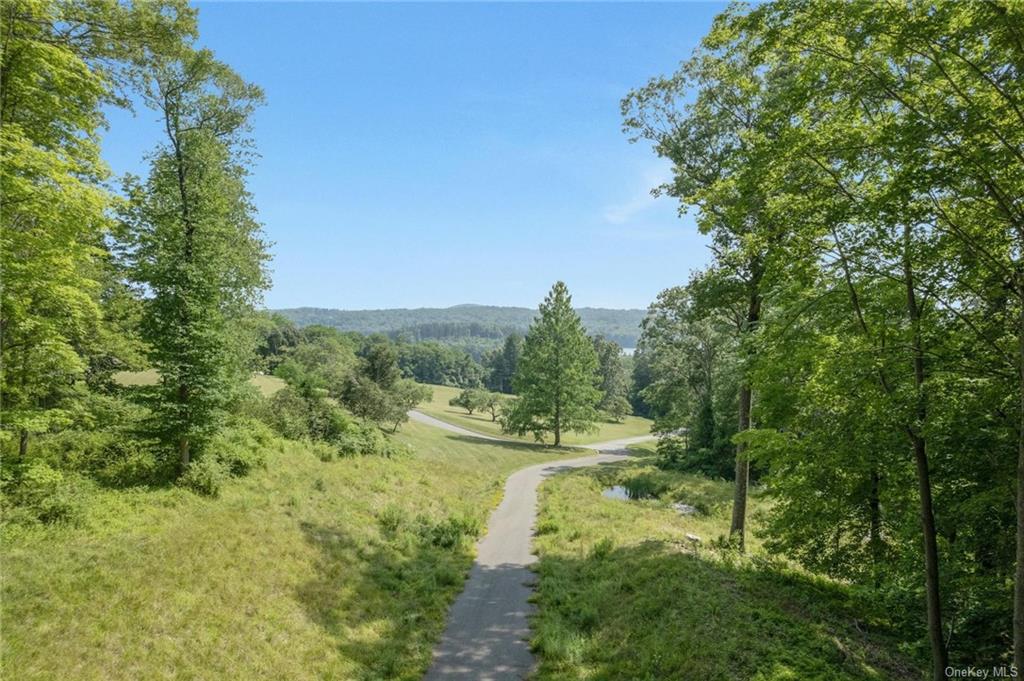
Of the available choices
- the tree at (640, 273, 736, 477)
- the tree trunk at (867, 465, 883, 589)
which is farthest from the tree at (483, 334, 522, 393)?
the tree trunk at (867, 465, 883, 589)

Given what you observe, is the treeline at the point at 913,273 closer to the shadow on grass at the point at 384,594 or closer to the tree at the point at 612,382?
the shadow on grass at the point at 384,594

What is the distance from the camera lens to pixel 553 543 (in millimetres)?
18500

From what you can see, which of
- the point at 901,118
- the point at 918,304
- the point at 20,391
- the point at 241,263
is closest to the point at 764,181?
the point at 901,118

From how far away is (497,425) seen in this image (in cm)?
6894

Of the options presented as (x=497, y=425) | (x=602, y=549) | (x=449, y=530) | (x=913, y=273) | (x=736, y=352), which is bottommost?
(x=497, y=425)

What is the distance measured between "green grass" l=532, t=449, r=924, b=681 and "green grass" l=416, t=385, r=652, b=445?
36.5 meters

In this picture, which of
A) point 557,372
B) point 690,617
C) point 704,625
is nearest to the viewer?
point 704,625

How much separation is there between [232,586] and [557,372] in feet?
121

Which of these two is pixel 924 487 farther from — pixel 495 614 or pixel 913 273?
pixel 495 614

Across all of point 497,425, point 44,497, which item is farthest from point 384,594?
point 497,425

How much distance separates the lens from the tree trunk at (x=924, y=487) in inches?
307

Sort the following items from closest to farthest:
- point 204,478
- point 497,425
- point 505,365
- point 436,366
Answer: 1. point 204,478
2. point 497,425
3. point 505,365
4. point 436,366

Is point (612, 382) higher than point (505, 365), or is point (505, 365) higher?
point (505, 365)

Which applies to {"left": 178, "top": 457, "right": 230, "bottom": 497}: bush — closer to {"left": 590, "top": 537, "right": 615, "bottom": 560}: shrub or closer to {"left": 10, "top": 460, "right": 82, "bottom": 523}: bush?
{"left": 10, "top": 460, "right": 82, "bottom": 523}: bush
